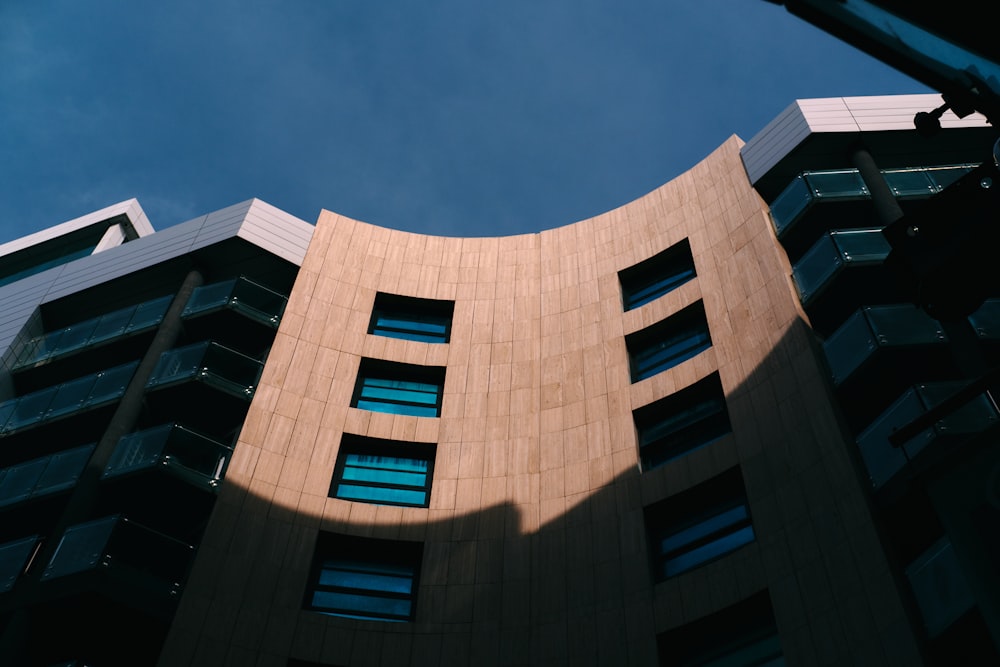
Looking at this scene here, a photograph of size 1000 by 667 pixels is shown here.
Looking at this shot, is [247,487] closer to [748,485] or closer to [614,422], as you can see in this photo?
[614,422]

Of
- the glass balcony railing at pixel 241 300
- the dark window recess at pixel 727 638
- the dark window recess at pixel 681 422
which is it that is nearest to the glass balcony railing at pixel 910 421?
the dark window recess at pixel 727 638

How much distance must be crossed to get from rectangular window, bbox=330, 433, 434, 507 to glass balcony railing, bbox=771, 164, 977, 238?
1108 cm

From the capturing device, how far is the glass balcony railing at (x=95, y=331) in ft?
84.1

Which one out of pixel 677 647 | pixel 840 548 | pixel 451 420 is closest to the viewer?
pixel 840 548

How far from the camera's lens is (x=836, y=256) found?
20141mm

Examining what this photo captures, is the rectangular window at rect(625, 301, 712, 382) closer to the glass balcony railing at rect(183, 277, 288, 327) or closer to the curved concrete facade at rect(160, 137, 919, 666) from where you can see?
the curved concrete facade at rect(160, 137, 919, 666)

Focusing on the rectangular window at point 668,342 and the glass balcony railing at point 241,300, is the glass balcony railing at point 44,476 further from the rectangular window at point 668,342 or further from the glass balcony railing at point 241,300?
the rectangular window at point 668,342

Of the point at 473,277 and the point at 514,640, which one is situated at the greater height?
the point at 473,277

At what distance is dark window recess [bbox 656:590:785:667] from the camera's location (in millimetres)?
16906

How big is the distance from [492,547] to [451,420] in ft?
14.0

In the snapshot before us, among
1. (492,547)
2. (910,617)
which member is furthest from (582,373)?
(910,617)

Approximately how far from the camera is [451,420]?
2358 centimetres

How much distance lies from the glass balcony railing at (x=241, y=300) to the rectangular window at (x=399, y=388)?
303cm

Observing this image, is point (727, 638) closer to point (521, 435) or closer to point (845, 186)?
point (521, 435)
